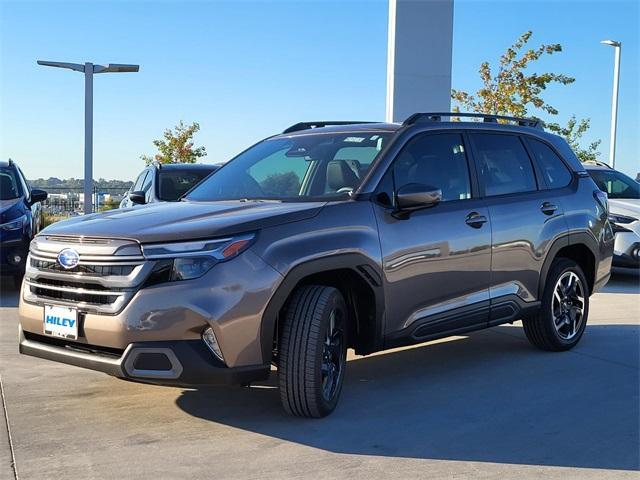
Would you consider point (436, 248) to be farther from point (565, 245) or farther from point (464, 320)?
point (565, 245)

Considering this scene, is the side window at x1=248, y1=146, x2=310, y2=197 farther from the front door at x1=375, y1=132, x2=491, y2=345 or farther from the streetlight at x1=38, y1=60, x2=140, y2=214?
the streetlight at x1=38, y1=60, x2=140, y2=214

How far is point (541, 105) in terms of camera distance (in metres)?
21.4

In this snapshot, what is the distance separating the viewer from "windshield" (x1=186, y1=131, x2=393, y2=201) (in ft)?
16.0

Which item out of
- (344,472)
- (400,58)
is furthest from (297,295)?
(400,58)

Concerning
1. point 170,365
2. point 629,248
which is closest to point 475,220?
point 170,365

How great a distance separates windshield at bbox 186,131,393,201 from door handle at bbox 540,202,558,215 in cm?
155

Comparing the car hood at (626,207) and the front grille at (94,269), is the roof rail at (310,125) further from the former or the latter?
the car hood at (626,207)

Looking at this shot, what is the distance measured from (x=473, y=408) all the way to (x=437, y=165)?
165 centimetres

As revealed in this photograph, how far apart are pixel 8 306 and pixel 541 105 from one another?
16.7 m

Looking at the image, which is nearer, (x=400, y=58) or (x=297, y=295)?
(x=297, y=295)

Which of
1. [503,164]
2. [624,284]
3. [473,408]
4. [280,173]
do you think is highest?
[503,164]

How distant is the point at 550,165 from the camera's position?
20.5ft

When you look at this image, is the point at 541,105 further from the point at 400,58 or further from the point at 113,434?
the point at 113,434

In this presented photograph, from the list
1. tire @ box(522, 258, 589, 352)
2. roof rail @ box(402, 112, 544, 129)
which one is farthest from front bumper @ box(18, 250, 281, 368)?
tire @ box(522, 258, 589, 352)
